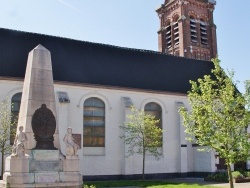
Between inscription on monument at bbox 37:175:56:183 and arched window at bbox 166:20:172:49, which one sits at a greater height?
arched window at bbox 166:20:172:49

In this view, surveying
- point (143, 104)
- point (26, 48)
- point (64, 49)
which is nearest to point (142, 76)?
point (143, 104)

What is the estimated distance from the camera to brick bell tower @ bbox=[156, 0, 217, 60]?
49438 millimetres

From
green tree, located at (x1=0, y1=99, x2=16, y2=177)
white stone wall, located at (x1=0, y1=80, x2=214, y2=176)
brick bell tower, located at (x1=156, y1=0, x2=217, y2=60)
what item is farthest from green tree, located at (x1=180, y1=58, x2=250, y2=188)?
brick bell tower, located at (x1=156, y1=0, x2=217, y2=60)

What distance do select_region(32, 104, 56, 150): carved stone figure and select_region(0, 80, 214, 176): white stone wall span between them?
9.08 m

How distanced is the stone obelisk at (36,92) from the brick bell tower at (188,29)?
32.4 m

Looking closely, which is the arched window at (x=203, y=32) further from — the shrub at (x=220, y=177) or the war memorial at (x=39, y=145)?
the war memorial at (x=39, y=145)

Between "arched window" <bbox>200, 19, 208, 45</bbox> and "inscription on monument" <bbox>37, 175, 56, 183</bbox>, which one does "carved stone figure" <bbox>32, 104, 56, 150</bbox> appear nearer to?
"inscription on monument" <bbox>37, 175, 56, 183</bbox>

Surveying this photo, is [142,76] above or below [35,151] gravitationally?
above

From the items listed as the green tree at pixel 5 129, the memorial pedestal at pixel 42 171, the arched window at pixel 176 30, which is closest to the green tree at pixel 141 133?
the green tree at pixel 5 129

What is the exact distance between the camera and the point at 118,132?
100 feet

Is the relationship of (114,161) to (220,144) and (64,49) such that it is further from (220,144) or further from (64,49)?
(220,144)

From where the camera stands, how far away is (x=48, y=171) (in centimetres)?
1673

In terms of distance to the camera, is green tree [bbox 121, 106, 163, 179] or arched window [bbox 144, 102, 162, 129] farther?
arched window [bbox 144, 102, 162, 129]

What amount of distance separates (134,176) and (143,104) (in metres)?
6.17
